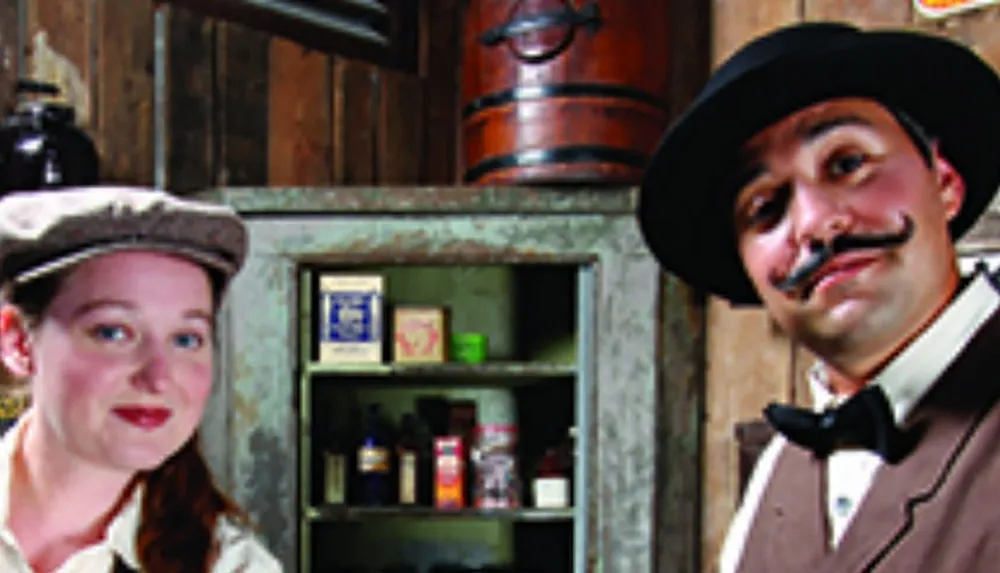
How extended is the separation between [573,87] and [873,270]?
51.5 inches

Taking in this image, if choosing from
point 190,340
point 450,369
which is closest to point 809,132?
point 190,340

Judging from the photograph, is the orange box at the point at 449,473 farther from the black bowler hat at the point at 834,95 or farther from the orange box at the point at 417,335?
the black bowler hat at the point at 834,95

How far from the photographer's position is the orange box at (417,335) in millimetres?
2490

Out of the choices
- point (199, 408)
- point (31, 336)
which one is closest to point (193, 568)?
point (199, 408)

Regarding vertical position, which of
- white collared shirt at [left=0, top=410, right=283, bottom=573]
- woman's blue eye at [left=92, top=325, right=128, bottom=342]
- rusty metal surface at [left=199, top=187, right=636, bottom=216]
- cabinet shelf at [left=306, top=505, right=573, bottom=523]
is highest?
rusty metal surface at [left=199, top=187, right=636, bottom=216]

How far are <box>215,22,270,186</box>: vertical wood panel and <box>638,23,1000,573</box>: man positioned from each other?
5.85ft

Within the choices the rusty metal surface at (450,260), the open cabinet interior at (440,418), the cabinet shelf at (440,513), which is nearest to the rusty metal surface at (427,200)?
the rusty metal surface at (450,260)

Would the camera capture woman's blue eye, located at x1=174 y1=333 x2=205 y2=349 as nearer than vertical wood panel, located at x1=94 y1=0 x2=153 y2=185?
Yes

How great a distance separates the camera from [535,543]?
9.36 ft

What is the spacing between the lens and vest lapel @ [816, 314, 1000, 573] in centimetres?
104

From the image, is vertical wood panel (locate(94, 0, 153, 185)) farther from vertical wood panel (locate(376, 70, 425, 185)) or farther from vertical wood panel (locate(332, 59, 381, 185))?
vertical wood panel (locate(376, 70, 425, 185))

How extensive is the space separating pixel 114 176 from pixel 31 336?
4.29ft

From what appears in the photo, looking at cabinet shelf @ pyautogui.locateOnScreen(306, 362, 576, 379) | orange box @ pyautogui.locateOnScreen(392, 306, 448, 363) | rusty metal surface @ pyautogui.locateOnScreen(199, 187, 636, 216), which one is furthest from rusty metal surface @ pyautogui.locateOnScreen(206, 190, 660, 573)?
orange box @ pyautogui.locateOnScreen(392, 306, 448, 363)

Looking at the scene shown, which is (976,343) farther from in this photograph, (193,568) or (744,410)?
(744,410)
